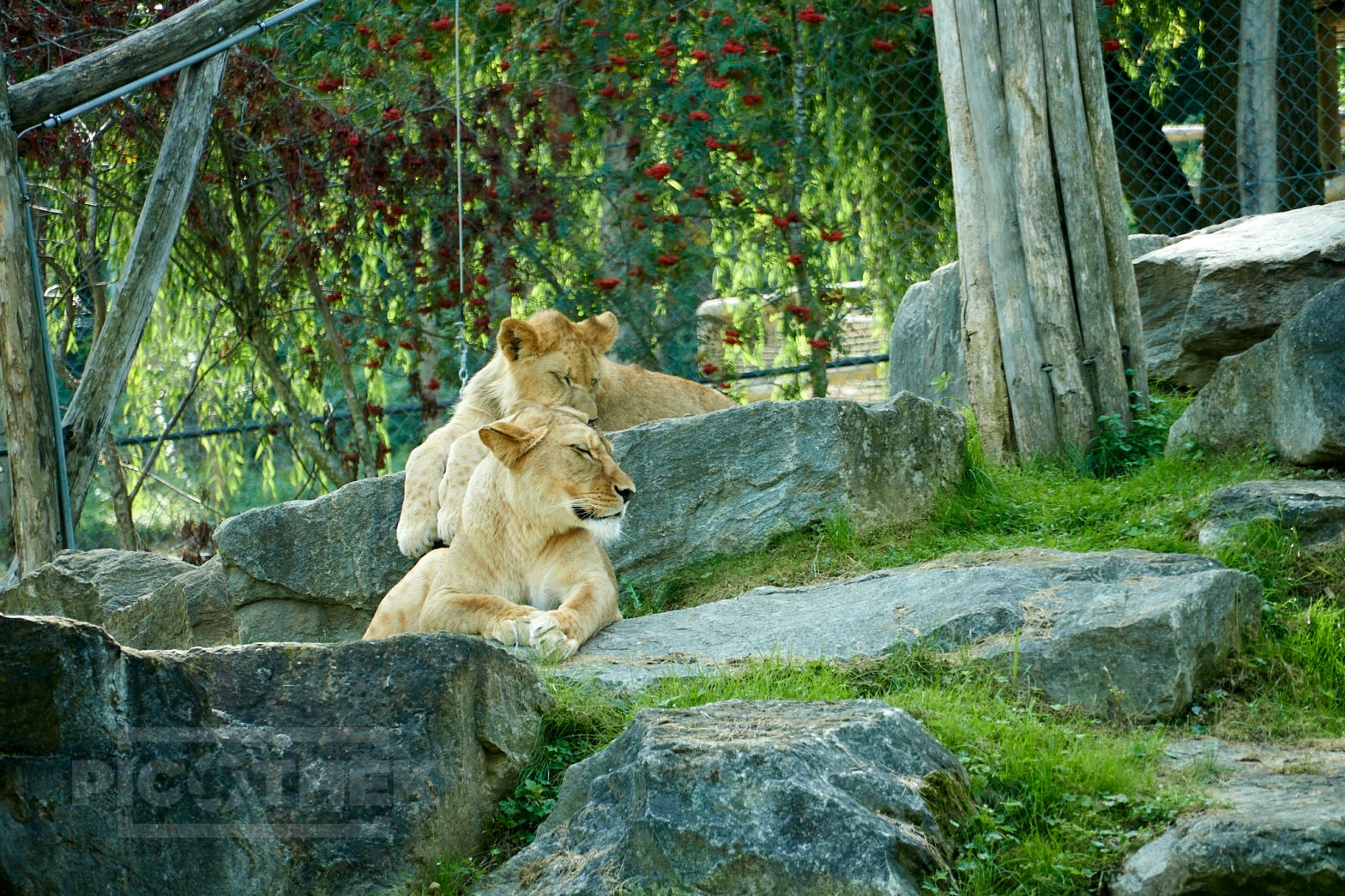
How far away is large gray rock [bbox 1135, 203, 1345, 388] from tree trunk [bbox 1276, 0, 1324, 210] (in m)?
2.10

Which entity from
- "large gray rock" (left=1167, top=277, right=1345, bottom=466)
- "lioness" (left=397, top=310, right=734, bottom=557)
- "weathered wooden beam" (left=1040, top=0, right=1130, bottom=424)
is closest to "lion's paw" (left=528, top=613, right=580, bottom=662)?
"lioness" (left=397, top=310, right=734, bottom=557)

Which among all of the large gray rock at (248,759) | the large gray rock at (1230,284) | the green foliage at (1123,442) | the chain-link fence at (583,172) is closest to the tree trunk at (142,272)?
the chain-link fence at (583,172)

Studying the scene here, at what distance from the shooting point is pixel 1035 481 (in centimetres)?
658

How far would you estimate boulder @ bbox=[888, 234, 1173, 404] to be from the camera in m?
8.20

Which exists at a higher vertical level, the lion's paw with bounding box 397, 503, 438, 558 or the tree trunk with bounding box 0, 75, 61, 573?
the tree trunk with bounding box 0, 75, 61, 573

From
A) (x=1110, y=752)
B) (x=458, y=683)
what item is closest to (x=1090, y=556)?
(x=1110, y=752)

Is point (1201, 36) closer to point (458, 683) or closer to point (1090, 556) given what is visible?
point (1090, 556)

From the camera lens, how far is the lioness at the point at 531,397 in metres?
6.00

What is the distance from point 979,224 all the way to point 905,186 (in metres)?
3.13

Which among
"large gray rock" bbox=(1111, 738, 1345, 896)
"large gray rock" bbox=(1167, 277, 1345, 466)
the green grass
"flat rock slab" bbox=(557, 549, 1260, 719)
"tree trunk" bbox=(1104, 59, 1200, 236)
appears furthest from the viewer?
"tree trunk" bbox=(1104, 59, 1200, 236)

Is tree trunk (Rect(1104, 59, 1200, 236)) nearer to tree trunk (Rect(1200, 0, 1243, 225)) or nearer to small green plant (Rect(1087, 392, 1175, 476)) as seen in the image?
tree trunk (Rect(1200, 0, 1243, 225))

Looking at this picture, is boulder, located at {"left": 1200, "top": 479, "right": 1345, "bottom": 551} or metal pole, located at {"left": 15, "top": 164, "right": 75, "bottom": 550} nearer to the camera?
boulder, located at {"left": 1200, "top": 479, "right": 1345, "bottom": 551}

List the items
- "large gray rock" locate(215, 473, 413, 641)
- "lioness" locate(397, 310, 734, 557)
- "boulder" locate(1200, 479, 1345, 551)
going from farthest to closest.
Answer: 1. "large gray rock" locate(215, 473, 413, 641)
2. "lioness" locate(397, 310, 734, 557)
3. "boulder" locate(1200, 479, 1345, 551)

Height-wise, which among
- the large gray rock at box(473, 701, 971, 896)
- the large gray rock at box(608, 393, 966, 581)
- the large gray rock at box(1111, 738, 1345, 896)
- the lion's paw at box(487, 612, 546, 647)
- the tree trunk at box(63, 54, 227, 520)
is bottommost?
the large gray rock at box(1111, 738, 1345, 896)
